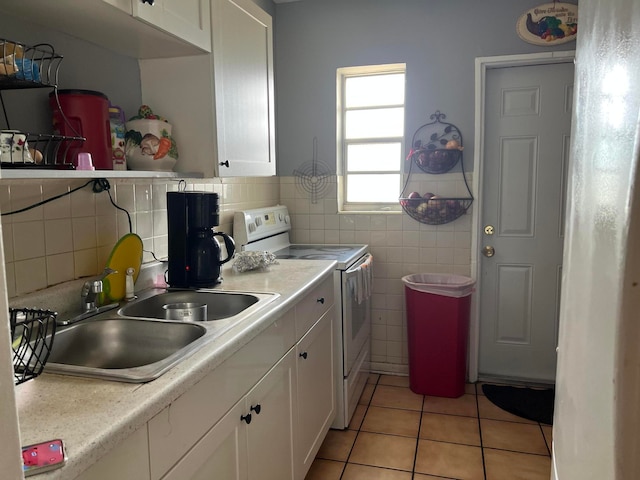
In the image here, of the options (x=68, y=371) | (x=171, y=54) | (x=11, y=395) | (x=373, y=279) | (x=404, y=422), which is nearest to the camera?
(x=11, y=395)

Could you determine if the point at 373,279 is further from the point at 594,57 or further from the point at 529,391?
the point at 594,57

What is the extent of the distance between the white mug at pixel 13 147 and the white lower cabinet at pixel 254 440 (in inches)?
30.9

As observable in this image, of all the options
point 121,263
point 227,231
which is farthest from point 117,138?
point 227,231

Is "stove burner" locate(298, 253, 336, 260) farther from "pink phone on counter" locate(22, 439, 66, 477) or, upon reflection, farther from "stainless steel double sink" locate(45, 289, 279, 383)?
"pink phone on counter" locate(22, 439, 66, 477)

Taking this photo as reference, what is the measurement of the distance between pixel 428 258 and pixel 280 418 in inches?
71.9

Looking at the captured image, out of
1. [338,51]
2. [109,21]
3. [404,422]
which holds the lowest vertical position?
[404,422]

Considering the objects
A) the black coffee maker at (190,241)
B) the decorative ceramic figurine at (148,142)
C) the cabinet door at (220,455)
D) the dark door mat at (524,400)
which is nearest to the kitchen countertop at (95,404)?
the cabinet door at (220,455)

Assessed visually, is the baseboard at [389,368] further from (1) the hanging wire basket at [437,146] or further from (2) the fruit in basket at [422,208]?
(1) the hanging wire basket at [437,146]

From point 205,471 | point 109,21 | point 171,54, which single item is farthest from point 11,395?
point 171,54

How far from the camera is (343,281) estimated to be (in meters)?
2.60

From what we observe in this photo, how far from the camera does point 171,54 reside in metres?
1.85

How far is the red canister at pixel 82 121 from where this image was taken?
144 cm

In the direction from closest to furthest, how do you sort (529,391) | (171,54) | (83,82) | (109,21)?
1. (109,21)
2. (83,82)
3. (171,54)
4. (529,391)

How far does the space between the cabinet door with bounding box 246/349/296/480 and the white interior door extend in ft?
6.09
